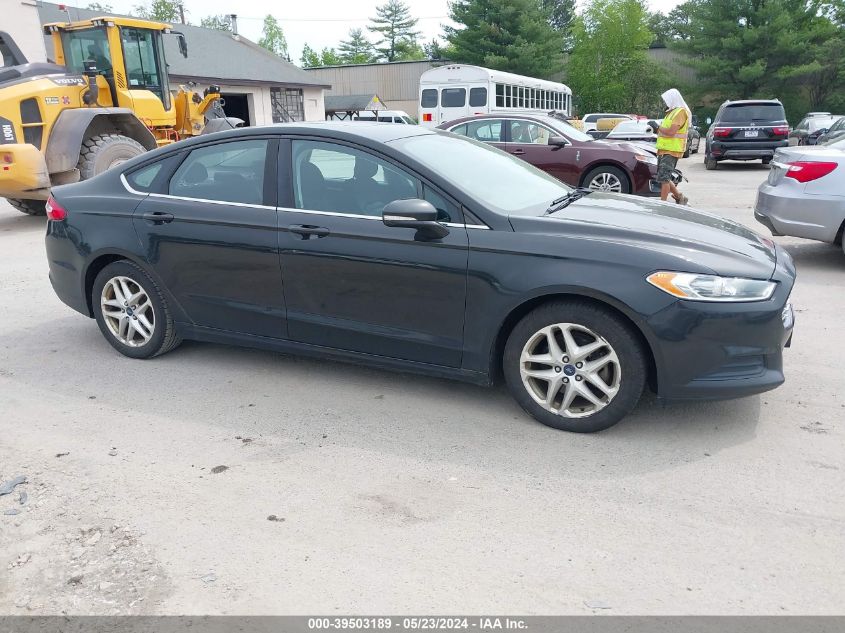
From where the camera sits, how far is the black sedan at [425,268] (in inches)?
140

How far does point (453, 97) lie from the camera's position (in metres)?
23.9

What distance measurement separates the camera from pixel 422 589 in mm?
2619

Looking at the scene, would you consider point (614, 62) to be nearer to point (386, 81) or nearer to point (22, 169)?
point (386, 81)

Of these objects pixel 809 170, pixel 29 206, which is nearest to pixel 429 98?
pixel 29 206

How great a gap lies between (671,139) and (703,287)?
6881 mm

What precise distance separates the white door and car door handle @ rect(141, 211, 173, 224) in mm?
19933

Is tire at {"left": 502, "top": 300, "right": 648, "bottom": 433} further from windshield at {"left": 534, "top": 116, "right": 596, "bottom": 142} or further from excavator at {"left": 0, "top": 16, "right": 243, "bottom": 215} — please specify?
windshield at {"left": 534, "top": 116, "right": 596, "bottom": 142}

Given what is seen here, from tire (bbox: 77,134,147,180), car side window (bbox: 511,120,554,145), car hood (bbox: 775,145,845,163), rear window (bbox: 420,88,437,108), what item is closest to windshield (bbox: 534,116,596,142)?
car side window (bbox: 511,120,554,145)

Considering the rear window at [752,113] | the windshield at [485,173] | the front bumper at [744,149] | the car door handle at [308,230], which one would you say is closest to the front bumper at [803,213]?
the windshield at [485,173]

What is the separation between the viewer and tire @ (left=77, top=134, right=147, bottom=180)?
35.3ft

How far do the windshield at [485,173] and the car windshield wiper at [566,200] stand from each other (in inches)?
1.6

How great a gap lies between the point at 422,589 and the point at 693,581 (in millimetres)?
991

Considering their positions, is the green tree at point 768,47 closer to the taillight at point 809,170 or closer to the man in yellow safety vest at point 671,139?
the man in yellow safety vest at point 671,139
